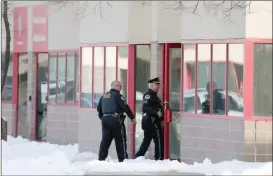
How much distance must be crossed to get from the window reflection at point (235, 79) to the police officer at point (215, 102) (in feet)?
0.69

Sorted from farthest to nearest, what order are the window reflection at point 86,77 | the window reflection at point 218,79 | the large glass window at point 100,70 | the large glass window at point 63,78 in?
the large glass window at point 63,78, the window reflection at point 86,77, the large glass window at point 100,70, the window reflection at point 218,79

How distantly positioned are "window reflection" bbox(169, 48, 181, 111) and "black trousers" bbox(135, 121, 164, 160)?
63 centimetres

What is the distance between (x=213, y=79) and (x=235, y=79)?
0.61m

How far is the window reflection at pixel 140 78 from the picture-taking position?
1661 centimetres

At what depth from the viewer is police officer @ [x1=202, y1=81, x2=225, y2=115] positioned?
14.6 metres

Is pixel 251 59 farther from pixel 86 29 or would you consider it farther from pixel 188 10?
pixel 86 29

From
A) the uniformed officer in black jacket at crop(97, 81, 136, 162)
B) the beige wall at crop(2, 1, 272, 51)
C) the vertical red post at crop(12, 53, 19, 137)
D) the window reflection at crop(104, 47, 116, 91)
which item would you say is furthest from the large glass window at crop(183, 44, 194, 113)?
the vertical red post at crop(12, 53, 19, 137)

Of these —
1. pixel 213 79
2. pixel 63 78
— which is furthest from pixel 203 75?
pixel 63 78

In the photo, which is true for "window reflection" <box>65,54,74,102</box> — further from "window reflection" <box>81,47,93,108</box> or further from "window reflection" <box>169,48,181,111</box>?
"window reflection" <box>169,48,181,111</box>

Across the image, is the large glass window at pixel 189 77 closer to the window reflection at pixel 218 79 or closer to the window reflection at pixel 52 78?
the window reflection at pixel 218 79

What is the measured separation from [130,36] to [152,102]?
1.93 m

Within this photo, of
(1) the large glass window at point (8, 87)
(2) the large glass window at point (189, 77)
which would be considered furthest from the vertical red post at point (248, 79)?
(1) the large glass window at point (8, 87)

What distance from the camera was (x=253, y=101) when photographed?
1407cm

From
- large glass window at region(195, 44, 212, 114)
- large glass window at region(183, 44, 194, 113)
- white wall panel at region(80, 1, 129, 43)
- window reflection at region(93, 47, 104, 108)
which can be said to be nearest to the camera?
large glass window at region(195, 44, 212, 114)
